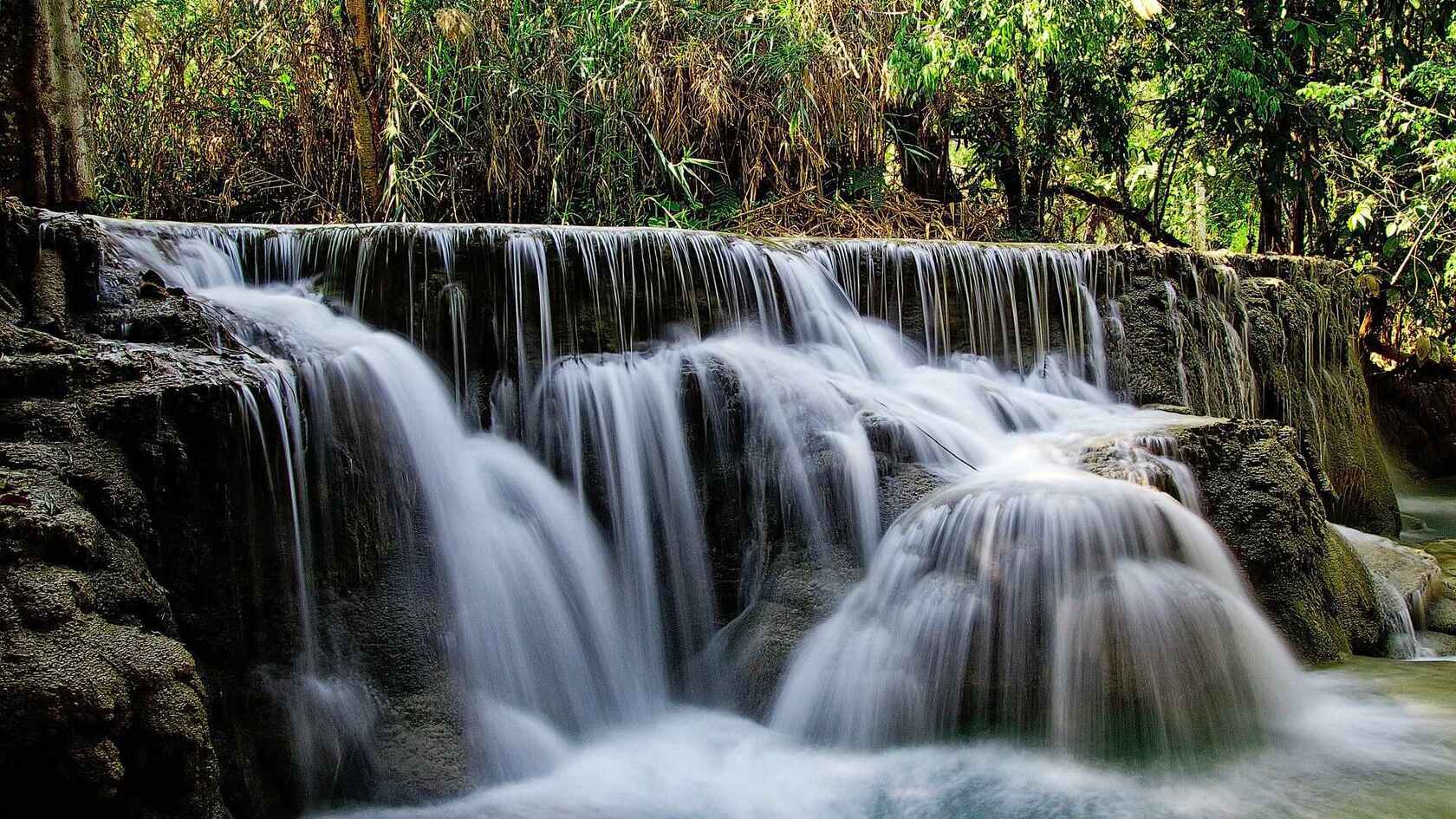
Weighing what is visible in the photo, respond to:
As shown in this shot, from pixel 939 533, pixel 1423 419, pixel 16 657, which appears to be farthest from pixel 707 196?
pixel 1423 419

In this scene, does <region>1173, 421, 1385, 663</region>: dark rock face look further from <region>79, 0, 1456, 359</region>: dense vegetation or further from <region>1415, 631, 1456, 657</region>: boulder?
<region>79, 0, 1456, 359</region>: dense vegetation

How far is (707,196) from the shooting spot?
29.8 ft

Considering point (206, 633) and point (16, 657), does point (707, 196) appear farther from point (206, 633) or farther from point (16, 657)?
point (16, 657)

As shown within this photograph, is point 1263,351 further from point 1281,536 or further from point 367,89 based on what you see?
point 367,89

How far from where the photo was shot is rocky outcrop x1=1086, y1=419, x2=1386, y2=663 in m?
4.66

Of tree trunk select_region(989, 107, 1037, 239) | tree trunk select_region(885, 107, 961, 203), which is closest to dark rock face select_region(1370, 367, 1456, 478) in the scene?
tree trunk select_region(989, 107, 1037, 239)

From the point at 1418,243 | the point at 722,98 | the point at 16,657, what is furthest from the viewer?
the point at 1418,243

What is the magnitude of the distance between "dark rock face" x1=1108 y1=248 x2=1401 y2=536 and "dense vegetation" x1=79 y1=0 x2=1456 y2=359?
120cm

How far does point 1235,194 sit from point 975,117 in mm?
3702

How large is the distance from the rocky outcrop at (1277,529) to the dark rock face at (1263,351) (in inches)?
71.2

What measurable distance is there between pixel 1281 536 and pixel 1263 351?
3957mm

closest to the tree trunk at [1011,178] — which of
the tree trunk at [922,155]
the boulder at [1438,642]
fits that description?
the tree trunk at [922,155]

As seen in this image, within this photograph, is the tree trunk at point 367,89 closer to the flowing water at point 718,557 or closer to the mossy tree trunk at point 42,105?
the mossy tree trunk at point 42,105

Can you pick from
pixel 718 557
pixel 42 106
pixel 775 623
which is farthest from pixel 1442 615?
pixel 42 106
